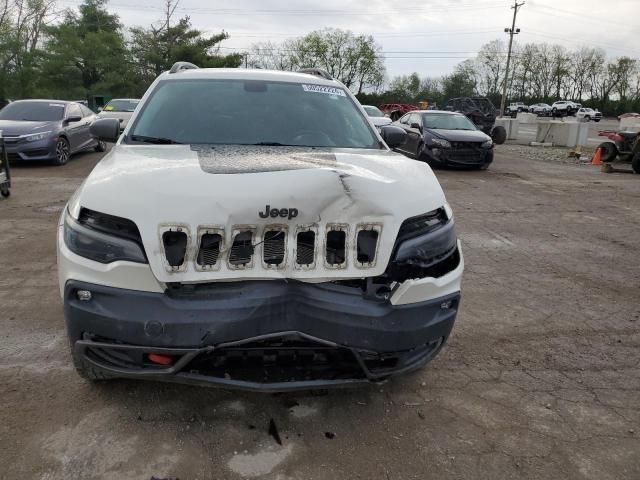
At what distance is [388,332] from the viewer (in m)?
2.23

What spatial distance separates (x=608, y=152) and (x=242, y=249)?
16.3 metres

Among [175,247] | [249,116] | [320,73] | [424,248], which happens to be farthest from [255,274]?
[320,73]

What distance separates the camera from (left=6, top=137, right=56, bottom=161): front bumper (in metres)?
10.7

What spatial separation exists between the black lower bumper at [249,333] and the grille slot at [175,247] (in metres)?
0.15

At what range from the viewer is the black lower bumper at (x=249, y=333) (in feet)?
6.81

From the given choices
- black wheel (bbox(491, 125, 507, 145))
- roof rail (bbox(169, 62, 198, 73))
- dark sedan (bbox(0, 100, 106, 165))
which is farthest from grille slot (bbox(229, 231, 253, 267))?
black wheel (bbox(491, 125, 507, 145))

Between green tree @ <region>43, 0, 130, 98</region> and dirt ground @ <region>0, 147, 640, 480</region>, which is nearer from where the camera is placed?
dirt ground @ <region>0, 147, 640, 480</region>

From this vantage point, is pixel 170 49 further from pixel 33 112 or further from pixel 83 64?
pixel 33 112

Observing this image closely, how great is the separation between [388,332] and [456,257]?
2.10ft

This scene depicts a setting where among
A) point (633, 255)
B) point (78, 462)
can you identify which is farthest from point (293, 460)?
point (633, 255)

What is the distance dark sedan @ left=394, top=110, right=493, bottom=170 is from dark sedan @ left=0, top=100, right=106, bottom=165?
26.6ft

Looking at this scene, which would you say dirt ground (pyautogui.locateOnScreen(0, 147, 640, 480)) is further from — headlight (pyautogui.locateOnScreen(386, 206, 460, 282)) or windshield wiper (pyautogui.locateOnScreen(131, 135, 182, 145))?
windshield wiper (pyautogui.locateOnScreen(131, 135, 182, 145))

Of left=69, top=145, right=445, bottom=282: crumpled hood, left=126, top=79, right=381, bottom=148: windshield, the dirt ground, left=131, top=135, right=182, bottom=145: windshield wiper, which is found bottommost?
the dirt ground

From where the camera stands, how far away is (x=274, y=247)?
218cm
